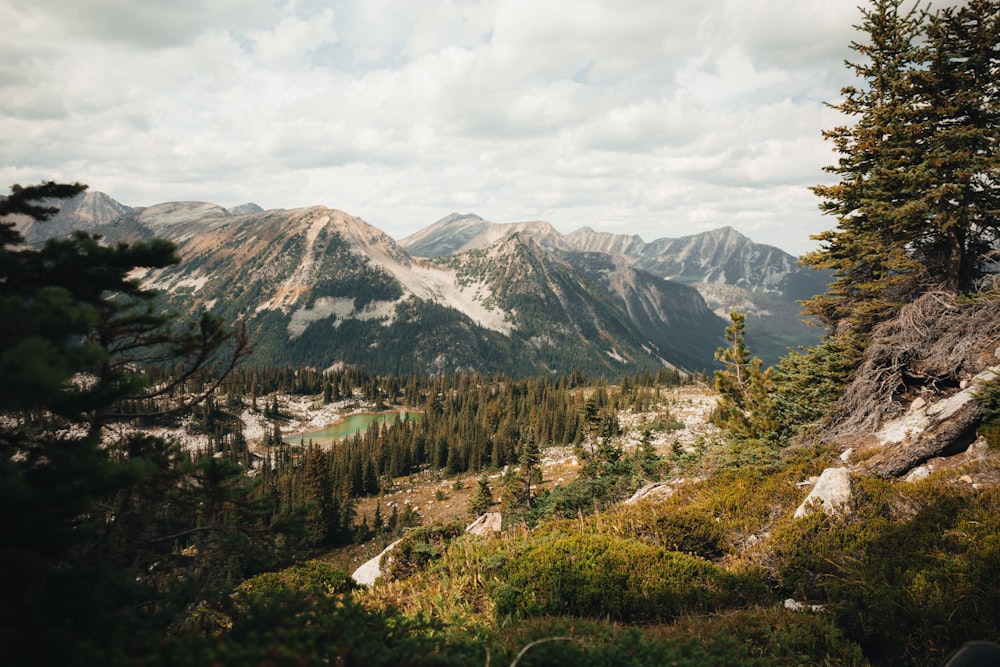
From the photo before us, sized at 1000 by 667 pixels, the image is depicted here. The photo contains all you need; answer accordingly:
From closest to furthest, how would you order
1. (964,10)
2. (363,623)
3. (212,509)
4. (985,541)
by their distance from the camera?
(363,623) → (212,509) → (985,541) → (964,10)

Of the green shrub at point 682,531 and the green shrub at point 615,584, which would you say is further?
the green shrub at point 682,531

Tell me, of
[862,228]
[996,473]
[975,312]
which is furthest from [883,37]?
[996,473]

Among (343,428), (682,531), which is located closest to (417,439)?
(343,428)

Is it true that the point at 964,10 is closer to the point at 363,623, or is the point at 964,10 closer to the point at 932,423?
the point at 932,423

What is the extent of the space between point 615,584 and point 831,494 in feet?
27.6

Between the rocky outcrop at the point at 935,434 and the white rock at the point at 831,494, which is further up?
the rocky outcrop at the point at 935,434

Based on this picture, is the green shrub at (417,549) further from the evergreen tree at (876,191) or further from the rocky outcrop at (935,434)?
the evergreen tree at (876,191)

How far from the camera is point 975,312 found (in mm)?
17047

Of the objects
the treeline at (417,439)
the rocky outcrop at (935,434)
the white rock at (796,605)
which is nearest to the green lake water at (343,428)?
the treeline at (417,439)

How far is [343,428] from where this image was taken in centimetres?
17738

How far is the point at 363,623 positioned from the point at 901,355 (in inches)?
909

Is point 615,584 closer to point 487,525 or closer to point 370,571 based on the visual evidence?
point 487,525

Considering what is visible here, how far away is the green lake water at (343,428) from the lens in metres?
162

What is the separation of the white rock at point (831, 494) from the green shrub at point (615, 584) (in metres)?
3.66
